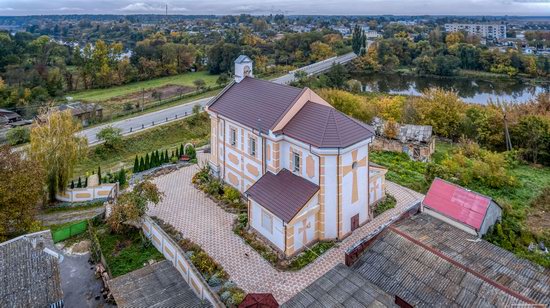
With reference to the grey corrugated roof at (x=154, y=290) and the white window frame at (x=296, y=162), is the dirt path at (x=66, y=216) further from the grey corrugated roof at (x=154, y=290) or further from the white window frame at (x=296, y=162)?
the white window frame at (x=296, y=162)

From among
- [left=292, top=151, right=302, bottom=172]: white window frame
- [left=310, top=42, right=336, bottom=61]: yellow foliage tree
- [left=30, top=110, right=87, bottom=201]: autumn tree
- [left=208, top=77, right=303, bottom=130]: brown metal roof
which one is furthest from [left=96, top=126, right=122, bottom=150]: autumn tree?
[left=310, top=42, right=336, bottom=61]: yellow foliage tree

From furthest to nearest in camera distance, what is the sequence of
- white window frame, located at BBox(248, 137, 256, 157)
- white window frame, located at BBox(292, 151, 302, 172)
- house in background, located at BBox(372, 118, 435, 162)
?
1. house in background, located at BBox(372, 118, 435, 162)
2. white window frame, located at BBox(248, 137, 256, 157)
3. white window frame, located at BBox(292, 151, 302, 172)

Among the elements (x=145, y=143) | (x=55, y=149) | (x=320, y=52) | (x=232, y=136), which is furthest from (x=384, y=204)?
(x=320, y=52)

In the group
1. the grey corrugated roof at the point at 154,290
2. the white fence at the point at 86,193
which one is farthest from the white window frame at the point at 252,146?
the white fence at the point at 86,193

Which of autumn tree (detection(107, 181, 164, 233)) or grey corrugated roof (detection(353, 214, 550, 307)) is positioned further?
autumn tree (detection(107, 181, 164, 233))

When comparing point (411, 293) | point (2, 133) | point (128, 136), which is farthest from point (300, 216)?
point (2, 133)

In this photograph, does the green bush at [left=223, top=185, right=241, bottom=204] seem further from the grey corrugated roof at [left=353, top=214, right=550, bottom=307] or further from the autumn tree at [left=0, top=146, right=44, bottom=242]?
the autumn tree at [left=0, top=146, right=44, bottom=242]
